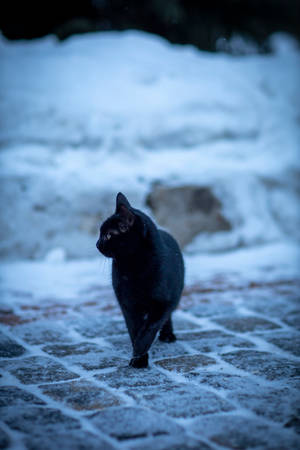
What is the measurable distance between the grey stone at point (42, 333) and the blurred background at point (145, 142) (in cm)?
180

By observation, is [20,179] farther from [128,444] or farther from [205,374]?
[128,444]

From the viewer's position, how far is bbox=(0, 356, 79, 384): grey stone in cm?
223

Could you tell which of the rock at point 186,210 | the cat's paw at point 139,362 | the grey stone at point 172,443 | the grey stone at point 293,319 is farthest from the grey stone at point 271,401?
the rock at point 186,210

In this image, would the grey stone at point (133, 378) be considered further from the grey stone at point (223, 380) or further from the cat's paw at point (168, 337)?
the cat's paw at point (168, 337)

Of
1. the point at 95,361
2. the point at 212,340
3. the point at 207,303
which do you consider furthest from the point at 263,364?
the point at 207,303

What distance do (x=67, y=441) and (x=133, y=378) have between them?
0.64 metres

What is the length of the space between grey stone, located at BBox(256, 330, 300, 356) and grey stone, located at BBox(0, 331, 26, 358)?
4.59 ft

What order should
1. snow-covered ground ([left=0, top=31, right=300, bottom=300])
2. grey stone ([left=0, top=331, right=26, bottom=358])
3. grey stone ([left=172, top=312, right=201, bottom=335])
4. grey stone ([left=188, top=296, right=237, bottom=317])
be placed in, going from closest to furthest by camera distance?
grey stone ([left=0, top=331, right=26, bottom=358]) < grey stone ([left=172, top=312, right=201, bottom=335]) < grey stone ([left=188, top=296, right=237, bottom=317]) < snow-covered ground ([left=0, top=31, right=300, bottom=300])

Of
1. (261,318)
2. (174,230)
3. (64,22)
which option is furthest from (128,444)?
(64,22)

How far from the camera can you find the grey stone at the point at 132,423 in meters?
1.70

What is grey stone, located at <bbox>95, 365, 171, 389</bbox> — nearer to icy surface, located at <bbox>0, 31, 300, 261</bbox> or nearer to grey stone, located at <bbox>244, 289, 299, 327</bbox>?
grey stone, located at <bbox>244, 289, 299, 327</bbox>

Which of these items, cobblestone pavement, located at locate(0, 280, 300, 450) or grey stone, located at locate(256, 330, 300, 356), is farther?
grey stone, located at locate(256, 330, 300, 356)

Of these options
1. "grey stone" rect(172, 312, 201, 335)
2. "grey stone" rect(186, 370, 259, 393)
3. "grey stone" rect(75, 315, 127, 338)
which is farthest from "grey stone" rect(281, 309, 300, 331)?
"grey stone" rect(75, 315, 127, 338)

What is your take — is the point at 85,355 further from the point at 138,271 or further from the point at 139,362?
the point at 138,271
